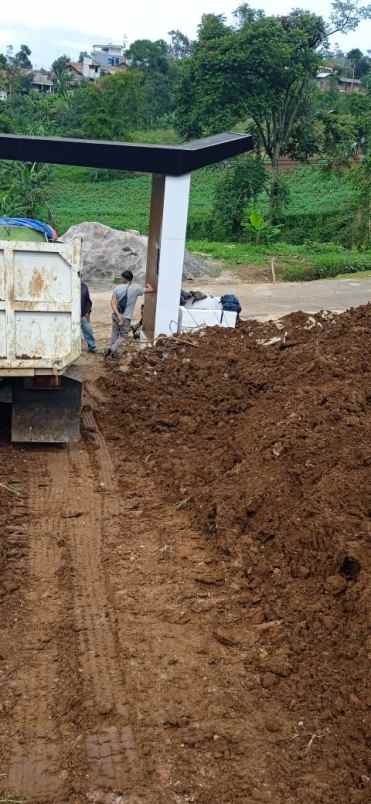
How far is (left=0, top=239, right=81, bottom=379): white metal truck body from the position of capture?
343 inches

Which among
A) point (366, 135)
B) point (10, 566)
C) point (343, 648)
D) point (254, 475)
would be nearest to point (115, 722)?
point (343, 648)

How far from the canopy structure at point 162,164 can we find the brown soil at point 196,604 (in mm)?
3807

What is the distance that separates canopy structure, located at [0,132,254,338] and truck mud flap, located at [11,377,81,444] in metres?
4.74

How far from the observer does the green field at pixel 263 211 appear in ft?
81.6

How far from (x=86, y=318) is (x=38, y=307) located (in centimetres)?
468

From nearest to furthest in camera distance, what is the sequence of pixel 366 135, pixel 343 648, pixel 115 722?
pixel 115 722 → pixel 343 648 → pixel 366 135

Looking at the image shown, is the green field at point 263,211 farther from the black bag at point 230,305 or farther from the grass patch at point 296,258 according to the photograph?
the black bag at point 230,305

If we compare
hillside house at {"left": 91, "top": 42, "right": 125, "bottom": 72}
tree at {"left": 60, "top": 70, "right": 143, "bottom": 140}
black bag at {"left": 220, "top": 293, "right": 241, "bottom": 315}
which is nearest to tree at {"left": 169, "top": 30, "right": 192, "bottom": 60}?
hillside house at {"left": 91, "top": 42, "right": 125, "bottom": 72}

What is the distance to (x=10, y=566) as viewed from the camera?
265 inches

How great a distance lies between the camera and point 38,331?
29.4 feet

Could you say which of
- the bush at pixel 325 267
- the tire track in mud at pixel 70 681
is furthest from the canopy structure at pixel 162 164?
the bush at pixel 325 267

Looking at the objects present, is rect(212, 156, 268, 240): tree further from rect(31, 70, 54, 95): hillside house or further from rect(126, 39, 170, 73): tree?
rect(31, 70, 54, 95): hillside house

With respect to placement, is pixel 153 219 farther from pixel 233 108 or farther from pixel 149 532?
pixel 233 108

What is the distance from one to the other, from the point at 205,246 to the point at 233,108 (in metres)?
7.73
